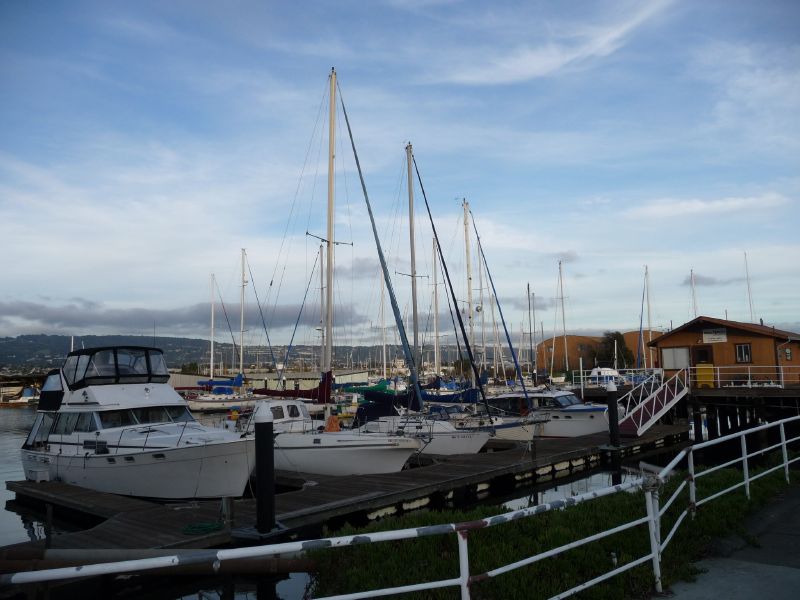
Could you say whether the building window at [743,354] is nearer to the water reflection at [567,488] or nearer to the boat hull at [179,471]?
the water reflection at [567,488]

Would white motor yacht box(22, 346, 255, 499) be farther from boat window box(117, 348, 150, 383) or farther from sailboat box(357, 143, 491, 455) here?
sailboat box(357, 143, 491, 455)

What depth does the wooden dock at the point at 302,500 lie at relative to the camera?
10.4 metres

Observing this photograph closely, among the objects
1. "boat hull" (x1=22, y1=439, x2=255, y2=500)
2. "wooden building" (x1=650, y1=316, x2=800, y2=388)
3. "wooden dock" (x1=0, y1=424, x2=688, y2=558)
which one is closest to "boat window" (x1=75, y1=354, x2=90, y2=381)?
"boat hull" (x1=22, y1=439, x2=255, y2=500)

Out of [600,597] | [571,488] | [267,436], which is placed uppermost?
[267,436]

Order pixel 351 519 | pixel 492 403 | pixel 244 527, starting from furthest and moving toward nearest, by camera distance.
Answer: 1. pixel 492 403
2. pixel 351 519
3. pixel 244 527

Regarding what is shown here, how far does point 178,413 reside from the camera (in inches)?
720

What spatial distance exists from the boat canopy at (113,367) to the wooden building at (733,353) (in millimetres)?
25812

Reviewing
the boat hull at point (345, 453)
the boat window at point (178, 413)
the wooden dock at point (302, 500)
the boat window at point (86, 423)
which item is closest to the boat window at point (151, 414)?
the boat window at point (178, 413)

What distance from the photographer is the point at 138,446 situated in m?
15.6

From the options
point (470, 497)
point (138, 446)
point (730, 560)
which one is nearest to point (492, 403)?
point (470, 497)

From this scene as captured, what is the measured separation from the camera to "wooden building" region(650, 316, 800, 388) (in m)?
31.1

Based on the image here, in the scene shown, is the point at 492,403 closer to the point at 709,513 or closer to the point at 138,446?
the point at 138,446

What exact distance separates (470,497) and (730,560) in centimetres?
1142

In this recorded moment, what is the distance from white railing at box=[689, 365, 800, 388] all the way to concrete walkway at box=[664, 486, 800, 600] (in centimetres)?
2360
